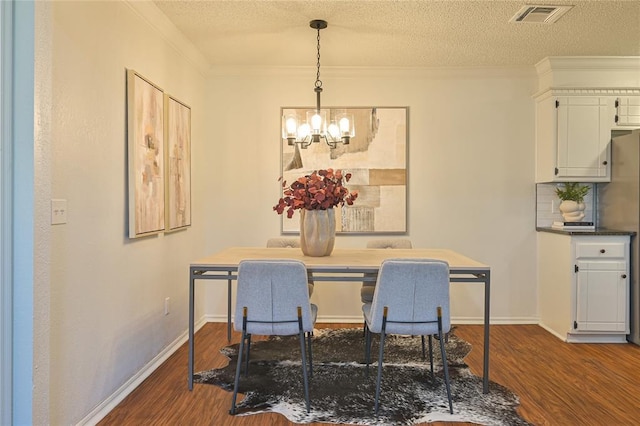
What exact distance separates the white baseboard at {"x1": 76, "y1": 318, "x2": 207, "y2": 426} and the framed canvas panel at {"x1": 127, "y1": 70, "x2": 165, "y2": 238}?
3.07 feet

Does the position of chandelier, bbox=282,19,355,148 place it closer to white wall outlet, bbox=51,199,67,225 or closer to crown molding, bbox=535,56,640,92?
white wall outlet, bbox=51,199,67,225

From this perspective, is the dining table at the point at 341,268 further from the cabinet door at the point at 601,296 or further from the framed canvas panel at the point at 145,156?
the cabinet door at the point at 601,296

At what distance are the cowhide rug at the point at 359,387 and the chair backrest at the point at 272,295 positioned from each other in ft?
1.52

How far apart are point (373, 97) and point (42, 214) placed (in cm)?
346

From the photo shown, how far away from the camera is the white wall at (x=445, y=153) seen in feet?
15.4

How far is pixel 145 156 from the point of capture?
10.3 feet

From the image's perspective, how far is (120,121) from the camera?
111 inches

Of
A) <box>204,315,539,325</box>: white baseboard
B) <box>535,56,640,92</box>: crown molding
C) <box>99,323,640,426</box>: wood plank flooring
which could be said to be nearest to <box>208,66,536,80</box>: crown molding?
<box>535,56,640,92</box>: crown molding

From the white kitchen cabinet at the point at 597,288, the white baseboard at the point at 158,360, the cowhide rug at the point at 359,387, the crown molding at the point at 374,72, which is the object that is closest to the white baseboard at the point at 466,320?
the white baseboard at the point at 158,360

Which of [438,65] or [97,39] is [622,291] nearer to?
[438,65]

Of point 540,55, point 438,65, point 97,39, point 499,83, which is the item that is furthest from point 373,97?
point 97,39

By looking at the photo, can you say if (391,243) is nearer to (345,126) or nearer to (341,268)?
(345,126)

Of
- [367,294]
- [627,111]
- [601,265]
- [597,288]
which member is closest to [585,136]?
[627,111]

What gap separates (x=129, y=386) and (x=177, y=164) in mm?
1737
